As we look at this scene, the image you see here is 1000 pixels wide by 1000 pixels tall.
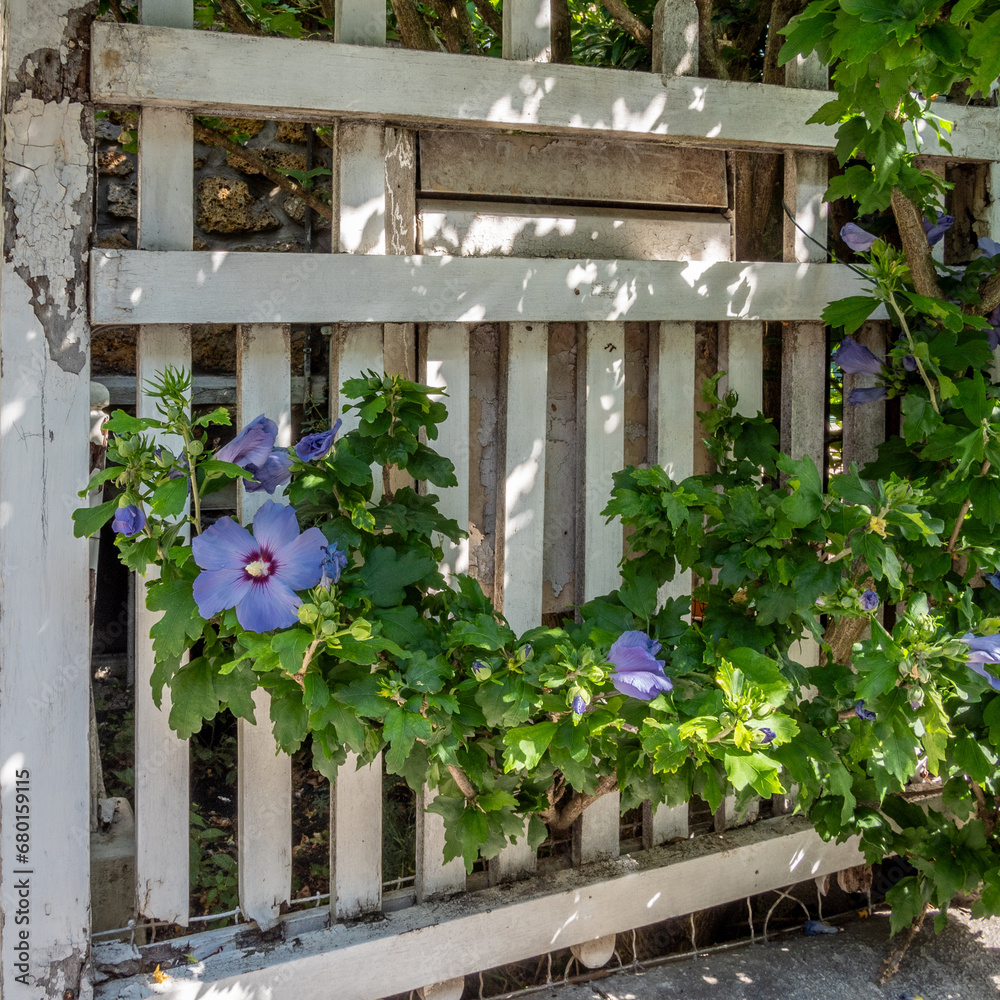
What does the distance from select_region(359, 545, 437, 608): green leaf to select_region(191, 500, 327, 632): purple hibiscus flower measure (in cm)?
16

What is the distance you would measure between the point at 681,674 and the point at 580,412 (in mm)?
732

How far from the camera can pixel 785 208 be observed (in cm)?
220

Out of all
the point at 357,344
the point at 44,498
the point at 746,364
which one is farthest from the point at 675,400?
the point at 44,498

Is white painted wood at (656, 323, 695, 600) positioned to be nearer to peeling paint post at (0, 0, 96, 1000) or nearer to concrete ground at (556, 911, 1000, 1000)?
concrete ground at (556, 911, 1000, 1000)

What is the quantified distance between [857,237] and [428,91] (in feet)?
3.25

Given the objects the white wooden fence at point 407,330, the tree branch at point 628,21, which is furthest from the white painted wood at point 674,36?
the tree branch at point 628,21

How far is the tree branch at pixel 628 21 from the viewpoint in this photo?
241 cm

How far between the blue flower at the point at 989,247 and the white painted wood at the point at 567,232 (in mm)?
605

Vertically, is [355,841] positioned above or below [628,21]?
below

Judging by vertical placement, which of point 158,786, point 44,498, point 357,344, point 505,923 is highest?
point 357,344

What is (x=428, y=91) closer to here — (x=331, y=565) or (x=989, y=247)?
(x=331, y=565)

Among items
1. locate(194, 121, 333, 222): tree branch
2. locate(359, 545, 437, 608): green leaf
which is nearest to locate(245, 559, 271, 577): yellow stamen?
locate(359, 545, 437, 608): green leaf

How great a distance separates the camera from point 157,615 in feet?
6.06

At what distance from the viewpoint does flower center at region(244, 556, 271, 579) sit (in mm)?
1413
